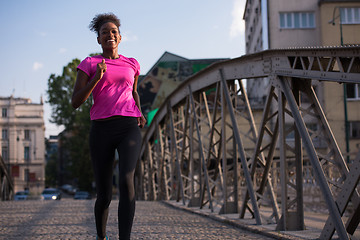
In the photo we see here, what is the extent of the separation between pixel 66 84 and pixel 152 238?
56.9 metres

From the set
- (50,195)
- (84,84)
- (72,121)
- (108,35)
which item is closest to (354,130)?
(50,195)

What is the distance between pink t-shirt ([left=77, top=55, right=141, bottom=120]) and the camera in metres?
4.61

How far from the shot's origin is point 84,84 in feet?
15.1

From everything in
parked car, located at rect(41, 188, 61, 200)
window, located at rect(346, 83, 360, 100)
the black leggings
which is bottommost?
parked car, located at rect(41, 188, 61, 200)

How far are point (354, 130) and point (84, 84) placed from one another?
37734 mm

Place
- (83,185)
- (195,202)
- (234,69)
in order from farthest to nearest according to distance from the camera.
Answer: (83,185) < (195,202) < (234,69)

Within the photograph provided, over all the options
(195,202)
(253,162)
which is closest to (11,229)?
(253,162)

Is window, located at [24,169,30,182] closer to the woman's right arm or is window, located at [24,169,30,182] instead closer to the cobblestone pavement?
the cobblestone pavement

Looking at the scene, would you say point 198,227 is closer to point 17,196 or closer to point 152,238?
point 152,238

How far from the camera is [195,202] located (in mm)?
14883

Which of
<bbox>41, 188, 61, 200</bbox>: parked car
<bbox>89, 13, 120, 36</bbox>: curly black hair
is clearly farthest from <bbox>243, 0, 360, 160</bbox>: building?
<bbox>89, 13, 120, 36</bbox>: curly black hair

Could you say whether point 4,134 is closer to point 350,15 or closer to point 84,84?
point 350,15

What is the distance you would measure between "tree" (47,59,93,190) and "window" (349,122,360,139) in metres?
28.2

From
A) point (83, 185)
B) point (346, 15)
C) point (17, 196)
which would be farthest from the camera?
point (83, 185)
